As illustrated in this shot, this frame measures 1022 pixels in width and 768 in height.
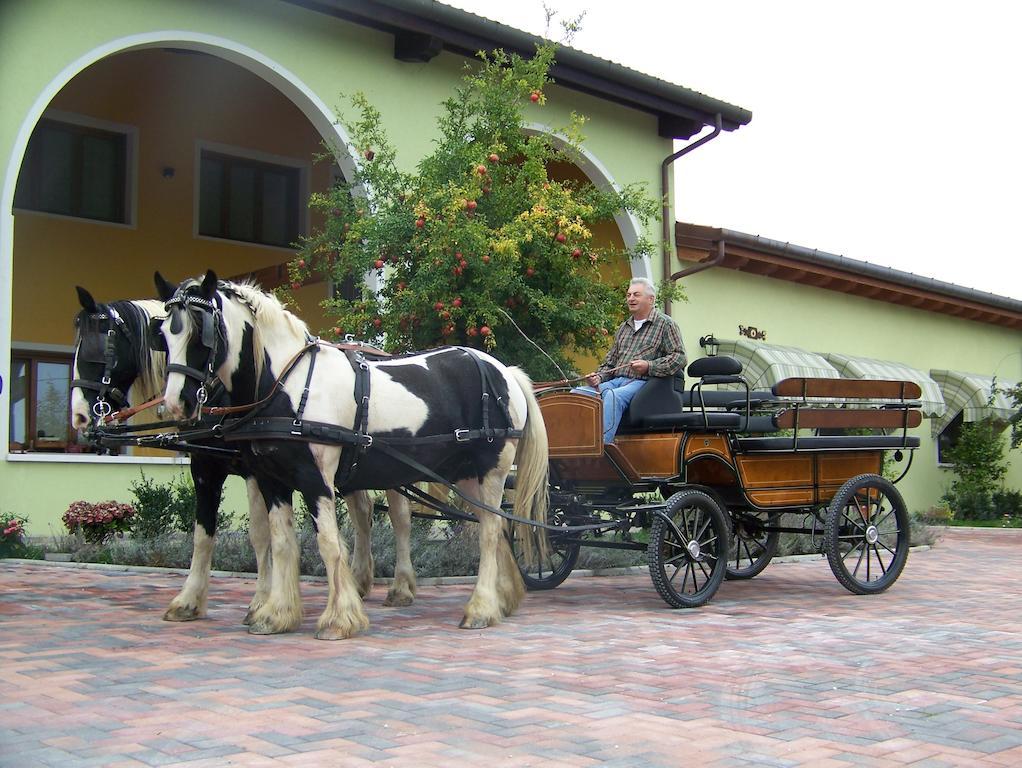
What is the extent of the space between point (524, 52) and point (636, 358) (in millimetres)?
7777

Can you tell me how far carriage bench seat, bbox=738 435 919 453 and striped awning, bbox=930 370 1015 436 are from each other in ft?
50.3

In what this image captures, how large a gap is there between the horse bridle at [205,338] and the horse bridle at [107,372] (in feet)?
1.83

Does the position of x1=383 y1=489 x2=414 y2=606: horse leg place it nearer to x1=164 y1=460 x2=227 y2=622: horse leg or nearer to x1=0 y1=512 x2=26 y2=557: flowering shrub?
x1=164 y1=460 x2=227 y2=622: horse leg

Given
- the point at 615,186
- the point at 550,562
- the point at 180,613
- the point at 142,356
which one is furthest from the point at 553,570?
the point at 615,186

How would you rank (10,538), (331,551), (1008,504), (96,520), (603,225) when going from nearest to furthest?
(331,551)
(10,538)
(96,520)
(603,225)
(1008,504)

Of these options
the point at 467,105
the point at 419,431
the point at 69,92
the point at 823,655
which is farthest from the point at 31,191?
the point at 823,655

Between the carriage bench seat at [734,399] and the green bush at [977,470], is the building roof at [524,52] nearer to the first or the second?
the carriage bench seat at [734,399]

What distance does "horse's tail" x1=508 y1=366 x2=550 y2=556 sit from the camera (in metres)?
7.67

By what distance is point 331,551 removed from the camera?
6.57m

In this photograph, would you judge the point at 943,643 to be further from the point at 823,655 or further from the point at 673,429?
the point at 673,429

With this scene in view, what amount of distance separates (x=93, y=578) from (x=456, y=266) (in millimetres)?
4037

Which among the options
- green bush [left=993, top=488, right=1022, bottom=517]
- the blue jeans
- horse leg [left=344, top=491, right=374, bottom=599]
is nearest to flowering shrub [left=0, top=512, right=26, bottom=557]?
horse leg [left=344, top=491, right=374, bottom=599]

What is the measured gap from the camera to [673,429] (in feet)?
26.6

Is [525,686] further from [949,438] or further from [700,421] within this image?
[949,438]
